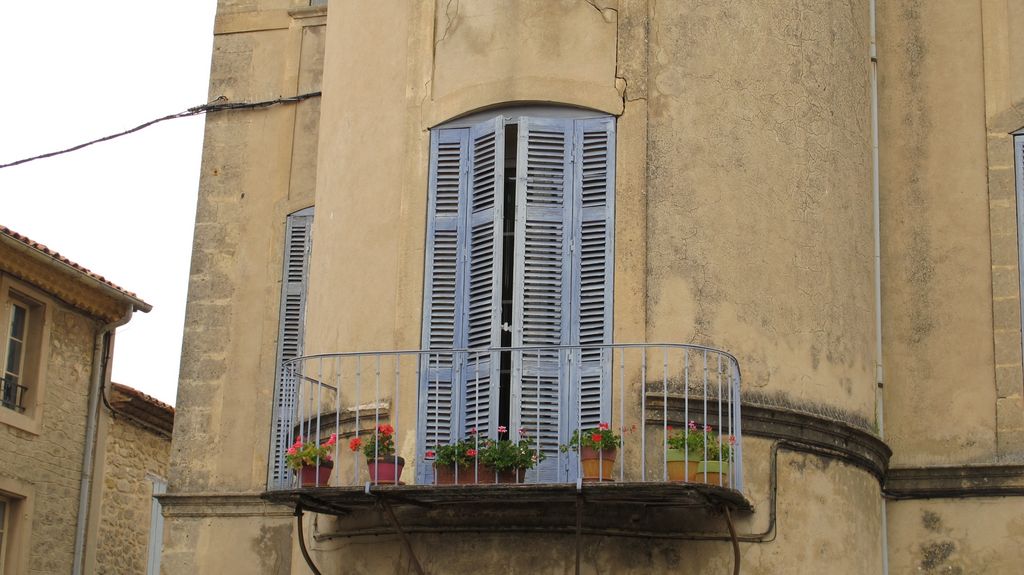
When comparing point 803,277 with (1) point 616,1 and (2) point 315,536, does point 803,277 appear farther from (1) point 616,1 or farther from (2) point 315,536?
(2) point 315,536

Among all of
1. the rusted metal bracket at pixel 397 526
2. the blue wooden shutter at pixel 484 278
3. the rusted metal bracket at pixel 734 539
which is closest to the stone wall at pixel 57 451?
the blue wooden shutter at pixel 484 278

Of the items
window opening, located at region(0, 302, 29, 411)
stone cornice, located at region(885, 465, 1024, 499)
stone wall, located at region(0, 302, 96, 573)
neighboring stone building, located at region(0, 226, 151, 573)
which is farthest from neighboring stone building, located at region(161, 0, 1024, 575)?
stone wall, located at region(0, 302, 96, 573)

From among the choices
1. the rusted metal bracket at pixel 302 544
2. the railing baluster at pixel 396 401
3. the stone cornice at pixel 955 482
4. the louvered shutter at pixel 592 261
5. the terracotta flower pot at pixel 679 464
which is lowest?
the rusted metal bracket at pixel 302 544

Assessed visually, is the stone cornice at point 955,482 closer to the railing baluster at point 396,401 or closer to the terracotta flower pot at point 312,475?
the railing baluster at point 396,401

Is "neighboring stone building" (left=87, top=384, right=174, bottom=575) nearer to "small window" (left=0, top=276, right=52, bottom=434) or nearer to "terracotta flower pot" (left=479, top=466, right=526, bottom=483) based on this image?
"small window" (left=0, top=276, right=52, bottom=434)

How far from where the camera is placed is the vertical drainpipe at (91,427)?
2116cm

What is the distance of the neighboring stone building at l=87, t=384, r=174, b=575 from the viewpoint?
21.9 metres

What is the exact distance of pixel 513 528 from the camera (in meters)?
12.0

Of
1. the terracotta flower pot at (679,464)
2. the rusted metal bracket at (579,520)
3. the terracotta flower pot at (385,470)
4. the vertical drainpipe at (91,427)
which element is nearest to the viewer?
the rusted metal bracket at (579,520)

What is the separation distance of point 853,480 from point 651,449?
181cm

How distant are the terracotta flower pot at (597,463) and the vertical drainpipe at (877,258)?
291 cm

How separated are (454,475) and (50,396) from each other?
10.2 m

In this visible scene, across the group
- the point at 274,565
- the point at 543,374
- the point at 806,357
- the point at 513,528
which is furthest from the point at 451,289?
the point at 274,565

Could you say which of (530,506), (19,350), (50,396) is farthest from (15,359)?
(530,506)
